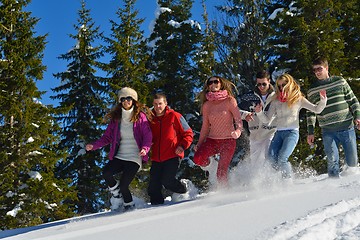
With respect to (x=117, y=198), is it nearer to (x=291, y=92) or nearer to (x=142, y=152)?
(x=142, y=152)

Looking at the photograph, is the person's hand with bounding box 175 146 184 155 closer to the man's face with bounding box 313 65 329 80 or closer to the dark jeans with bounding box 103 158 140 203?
the dark jeans with bounding box 103 158 140 203

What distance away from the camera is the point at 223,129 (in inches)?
236

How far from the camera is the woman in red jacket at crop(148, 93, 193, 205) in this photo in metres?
5.87

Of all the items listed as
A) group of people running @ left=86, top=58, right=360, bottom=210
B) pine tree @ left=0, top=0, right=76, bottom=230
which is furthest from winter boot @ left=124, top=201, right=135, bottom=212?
pine tree @ left=0, top=0, right=76, bottom=230

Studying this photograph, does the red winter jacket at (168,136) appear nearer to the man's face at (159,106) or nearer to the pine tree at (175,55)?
the man's face at (159,106)

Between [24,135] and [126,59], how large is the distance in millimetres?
5256

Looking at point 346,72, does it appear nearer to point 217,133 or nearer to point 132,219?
point 217,133

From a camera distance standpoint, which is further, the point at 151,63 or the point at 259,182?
the point at 151,63

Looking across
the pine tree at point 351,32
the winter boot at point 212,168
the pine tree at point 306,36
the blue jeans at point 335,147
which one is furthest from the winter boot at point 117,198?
the pine tree at point 351,32

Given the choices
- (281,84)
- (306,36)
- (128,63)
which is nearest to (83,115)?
(128,63)

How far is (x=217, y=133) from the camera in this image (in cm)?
602

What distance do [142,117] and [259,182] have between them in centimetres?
188

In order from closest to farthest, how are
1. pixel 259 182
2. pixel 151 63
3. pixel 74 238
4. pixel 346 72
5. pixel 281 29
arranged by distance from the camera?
1. pixel 74 238
2. pixel 259 182
3. pixel 346 72
4. pixel 281 29
5. pixel 151 63

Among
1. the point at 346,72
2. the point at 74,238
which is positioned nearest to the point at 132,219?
the point at 74,238
